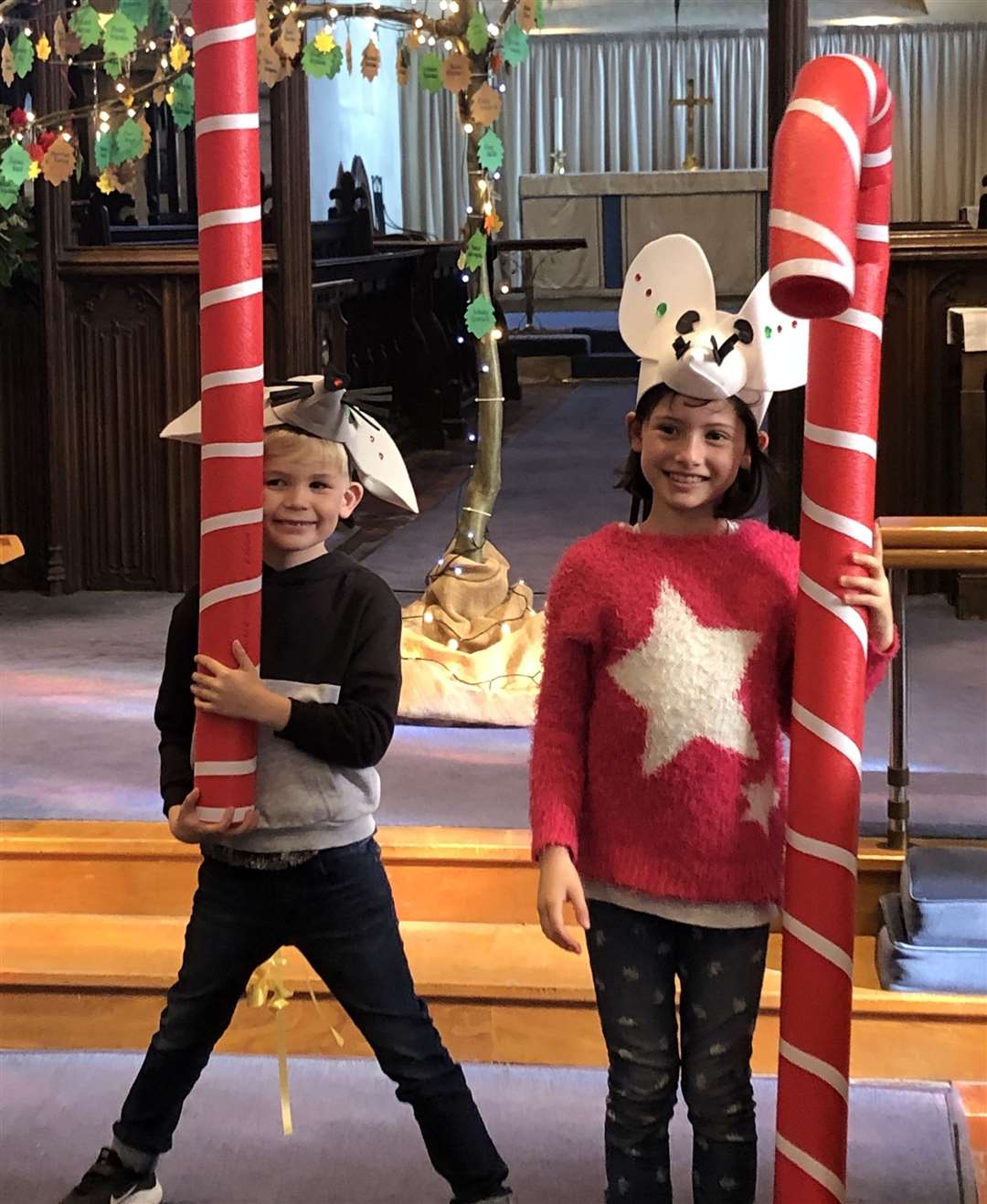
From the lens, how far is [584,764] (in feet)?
5.78

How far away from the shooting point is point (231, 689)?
164cm

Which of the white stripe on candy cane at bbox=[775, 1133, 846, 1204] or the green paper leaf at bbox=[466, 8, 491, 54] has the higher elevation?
the green paper leaf at bbox=[466, 8, 491, 54]

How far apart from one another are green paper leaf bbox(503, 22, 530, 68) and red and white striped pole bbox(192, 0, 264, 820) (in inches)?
82.4

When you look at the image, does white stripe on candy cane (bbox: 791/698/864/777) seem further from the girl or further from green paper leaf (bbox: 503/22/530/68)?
green paper leaf (bbox: 503/22/530/68)

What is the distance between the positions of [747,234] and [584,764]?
37.4 feet

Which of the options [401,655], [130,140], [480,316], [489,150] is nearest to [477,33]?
[489,150]

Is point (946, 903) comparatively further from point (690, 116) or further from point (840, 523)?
point (690, 116)

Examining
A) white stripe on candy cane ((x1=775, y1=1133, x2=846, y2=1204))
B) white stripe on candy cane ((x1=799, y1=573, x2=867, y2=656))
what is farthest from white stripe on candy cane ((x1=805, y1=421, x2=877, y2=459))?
white stripe on candy cane ((x1=775, y1=1133, x2=846, y2=1204))

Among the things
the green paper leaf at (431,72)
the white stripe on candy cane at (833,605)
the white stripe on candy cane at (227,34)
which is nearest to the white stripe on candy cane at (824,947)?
the white stripe on candy cane at (833,605)

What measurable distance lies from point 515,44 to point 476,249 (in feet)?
1.62

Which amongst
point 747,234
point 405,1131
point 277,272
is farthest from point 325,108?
point 405,1131

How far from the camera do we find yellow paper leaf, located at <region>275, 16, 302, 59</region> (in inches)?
144

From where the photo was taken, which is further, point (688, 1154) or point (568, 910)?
point (568, 910)

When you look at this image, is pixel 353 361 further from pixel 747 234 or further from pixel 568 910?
pixel 747 234
